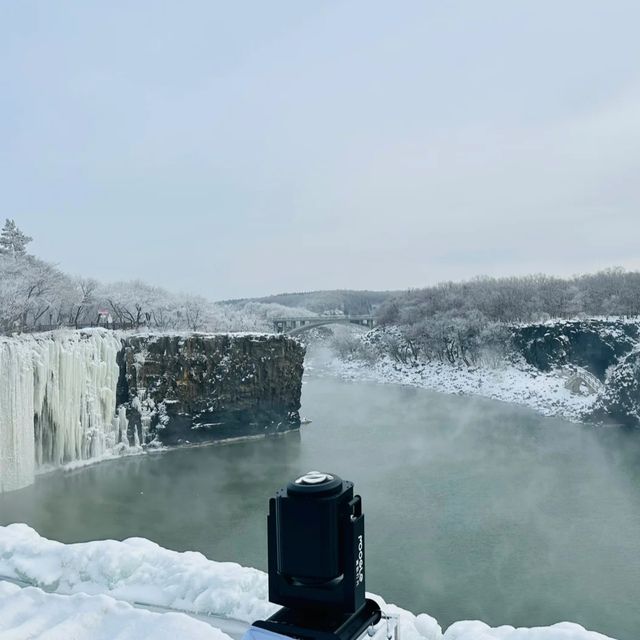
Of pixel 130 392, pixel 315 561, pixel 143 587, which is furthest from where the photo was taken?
pixel 130 392

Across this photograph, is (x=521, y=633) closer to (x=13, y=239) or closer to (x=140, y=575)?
(x=140, y=575)

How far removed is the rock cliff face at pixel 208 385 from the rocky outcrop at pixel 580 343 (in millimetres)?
21457

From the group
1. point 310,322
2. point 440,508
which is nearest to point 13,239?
point 310,322

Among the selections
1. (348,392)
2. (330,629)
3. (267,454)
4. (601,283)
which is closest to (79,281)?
(348,392)

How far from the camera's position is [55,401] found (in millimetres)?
18734

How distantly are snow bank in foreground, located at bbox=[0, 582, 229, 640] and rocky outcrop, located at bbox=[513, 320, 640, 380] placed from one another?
3562cm

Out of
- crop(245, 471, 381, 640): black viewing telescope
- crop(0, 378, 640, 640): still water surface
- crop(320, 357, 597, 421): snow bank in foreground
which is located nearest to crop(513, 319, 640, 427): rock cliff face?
crop(320, 357, 597, 421): snow bank in foreground

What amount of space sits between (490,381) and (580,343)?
651 centimetres

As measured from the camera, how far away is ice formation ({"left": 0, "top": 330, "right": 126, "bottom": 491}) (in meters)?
17.0

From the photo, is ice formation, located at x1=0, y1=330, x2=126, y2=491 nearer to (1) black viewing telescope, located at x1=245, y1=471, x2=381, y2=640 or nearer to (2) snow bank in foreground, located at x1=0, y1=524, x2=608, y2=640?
(2) snow bank in foreground, located at x1=0, y1=524, x2=608, y2=640

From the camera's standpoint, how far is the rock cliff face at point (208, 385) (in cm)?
2247

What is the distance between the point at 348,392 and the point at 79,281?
2592 cm

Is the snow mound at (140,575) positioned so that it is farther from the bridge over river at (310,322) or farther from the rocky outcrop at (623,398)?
the bridge over river at (310,322)

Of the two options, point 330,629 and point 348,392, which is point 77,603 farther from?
point 348,392
